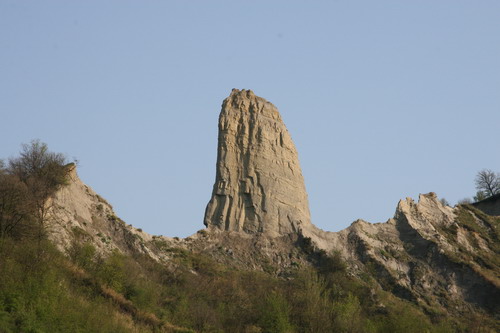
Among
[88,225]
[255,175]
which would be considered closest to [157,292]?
[88,225]

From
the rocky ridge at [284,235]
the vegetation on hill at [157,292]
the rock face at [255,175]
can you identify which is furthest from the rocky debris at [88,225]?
the rock face at [255,175]

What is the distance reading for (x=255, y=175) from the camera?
180ft

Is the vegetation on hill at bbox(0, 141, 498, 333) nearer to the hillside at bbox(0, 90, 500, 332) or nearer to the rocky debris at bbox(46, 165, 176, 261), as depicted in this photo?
the hillside at bbox(0, 90, 500, 332)

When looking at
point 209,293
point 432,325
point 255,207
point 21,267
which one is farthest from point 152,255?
point 432,325

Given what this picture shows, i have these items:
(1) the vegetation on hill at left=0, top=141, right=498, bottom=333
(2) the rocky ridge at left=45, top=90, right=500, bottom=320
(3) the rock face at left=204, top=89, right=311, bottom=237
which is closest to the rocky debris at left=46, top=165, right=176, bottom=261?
(2) the rocky ridge at left=45, top=90, right=500, bottom=320

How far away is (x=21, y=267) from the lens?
37.8 m

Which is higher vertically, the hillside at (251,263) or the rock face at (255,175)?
the rock face at (255,175)

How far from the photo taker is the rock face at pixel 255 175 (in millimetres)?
53938

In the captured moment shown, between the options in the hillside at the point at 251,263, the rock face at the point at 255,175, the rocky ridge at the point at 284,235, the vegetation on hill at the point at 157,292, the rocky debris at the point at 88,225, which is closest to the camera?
the vegetation on hill at the point at 157,292

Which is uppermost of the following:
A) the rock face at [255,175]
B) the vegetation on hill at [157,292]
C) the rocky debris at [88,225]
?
the rock face at [255,175]

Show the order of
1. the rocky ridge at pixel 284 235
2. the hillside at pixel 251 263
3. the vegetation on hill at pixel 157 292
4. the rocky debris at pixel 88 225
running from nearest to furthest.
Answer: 1. the vegetation on hill at pixel 157 292
2. the hillside at pixel 251 263
3. the rocky debris at pixel 88 225
4. the rocky ridge at pixel 284 235

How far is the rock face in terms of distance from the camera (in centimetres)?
5394

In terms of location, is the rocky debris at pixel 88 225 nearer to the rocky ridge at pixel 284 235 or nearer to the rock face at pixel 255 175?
the rocky ridge at pixel 284 235

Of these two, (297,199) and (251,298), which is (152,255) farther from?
(297,199)
